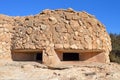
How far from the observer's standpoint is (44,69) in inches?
378

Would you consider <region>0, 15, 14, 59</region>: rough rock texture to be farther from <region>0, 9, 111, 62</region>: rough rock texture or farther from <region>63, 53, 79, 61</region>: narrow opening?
<region>63, 53, 79, 61</region>: narrow opening

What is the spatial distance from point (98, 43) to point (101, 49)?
0.28m

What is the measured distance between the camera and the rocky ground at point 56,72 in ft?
26.5

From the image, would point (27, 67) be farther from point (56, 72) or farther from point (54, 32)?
point (54, 32)

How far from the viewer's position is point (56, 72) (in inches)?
356

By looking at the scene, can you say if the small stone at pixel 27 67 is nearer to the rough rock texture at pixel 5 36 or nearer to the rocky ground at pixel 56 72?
the rocky ground at pixel 56 72

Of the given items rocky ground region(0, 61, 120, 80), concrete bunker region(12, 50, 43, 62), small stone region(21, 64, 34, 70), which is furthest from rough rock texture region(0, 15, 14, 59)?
small stone region(21, 64, 34, 70)

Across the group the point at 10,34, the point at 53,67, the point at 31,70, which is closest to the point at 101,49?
the point at 53,67

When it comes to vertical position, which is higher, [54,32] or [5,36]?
[54,32]

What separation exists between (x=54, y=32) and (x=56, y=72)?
6.27 ft

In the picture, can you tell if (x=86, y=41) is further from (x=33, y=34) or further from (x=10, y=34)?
(x=10, y=34)

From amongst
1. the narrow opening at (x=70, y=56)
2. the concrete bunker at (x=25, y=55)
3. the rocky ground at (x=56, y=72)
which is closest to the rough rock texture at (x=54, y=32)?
the concrete bunker at (x=25, y=55)

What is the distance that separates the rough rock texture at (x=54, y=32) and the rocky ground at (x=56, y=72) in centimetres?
80

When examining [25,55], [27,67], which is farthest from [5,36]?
[27,67]
